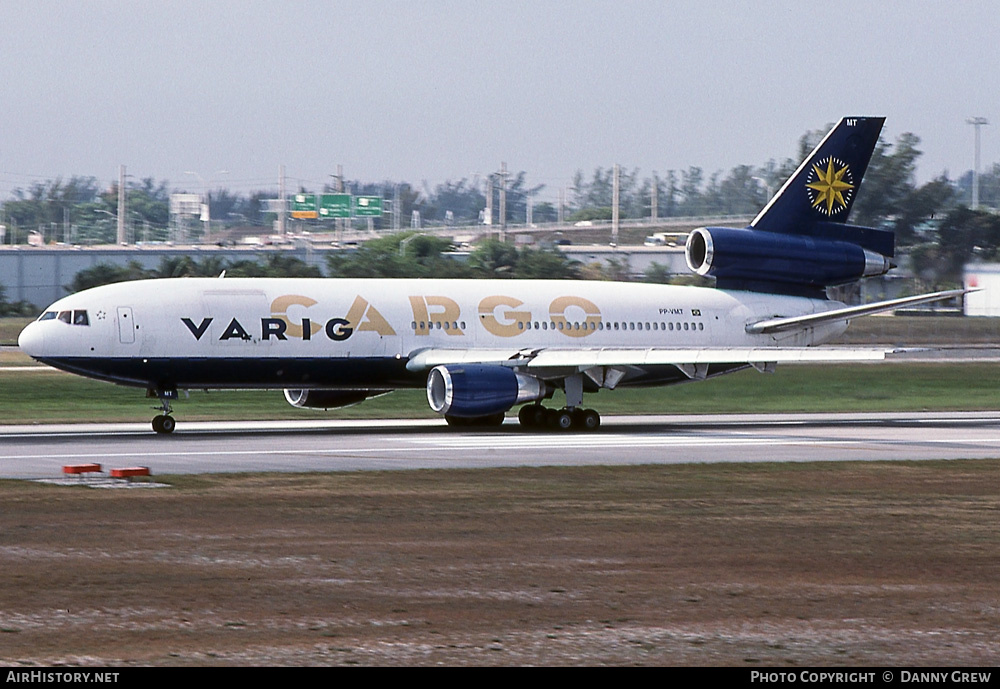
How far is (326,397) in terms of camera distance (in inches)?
1620

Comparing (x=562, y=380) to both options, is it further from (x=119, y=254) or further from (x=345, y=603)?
(x=119, y=254)

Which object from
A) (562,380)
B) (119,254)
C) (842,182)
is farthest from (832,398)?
(119,254)

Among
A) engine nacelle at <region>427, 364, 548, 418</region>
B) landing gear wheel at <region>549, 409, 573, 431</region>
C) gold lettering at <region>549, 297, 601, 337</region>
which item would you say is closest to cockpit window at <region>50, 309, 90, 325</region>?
engine nacelle at <region>427, 364, 548, 418</region>

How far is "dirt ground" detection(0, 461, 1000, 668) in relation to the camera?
Result: 12.3m

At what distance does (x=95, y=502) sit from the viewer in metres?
22.4

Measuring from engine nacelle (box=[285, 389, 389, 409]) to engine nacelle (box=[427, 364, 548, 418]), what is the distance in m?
3.15

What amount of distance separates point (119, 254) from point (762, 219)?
232 feet

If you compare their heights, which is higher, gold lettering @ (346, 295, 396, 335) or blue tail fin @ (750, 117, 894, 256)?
blue tail fin @ (750, 117, 894, 256)

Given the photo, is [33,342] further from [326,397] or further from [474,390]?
[474,390]

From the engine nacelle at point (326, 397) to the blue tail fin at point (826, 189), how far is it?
13.3 meters

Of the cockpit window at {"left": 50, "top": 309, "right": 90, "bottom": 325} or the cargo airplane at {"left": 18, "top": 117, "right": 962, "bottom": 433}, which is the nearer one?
the cockpit window at {"left": 50, "top": 309, "right": 90, "bottom": 325}

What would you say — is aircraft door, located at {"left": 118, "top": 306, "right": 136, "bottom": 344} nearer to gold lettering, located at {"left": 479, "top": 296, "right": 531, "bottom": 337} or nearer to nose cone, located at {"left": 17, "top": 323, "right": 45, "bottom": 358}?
nose cone, located at {"left": 17, "top": 323, "right": 45, "bottom": 358}

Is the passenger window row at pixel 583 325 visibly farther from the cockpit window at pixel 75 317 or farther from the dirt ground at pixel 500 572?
the dirt ground at pixel 500 572

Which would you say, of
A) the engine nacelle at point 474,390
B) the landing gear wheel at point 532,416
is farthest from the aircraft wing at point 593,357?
the landing gear wheel at point 532,416
